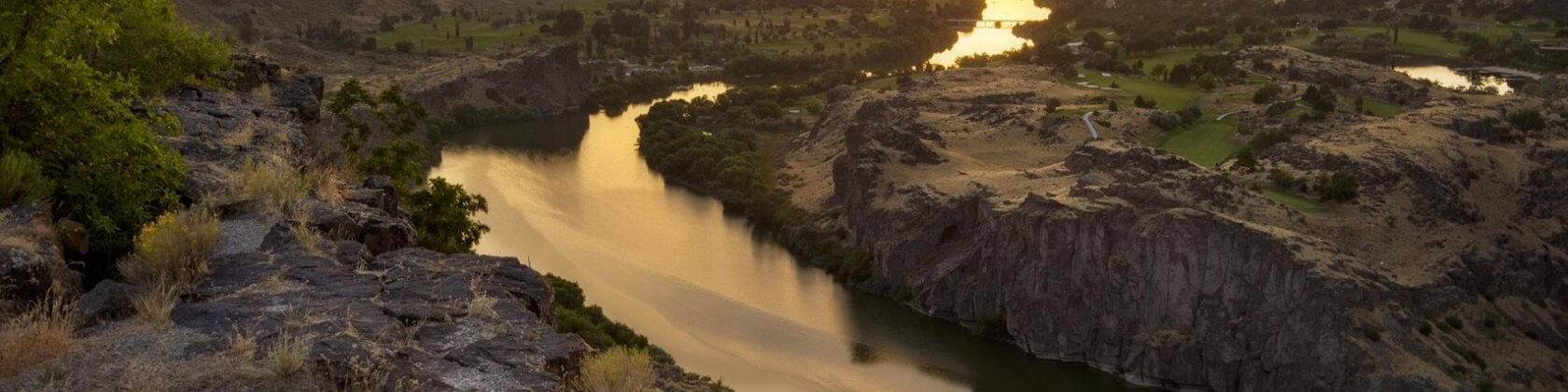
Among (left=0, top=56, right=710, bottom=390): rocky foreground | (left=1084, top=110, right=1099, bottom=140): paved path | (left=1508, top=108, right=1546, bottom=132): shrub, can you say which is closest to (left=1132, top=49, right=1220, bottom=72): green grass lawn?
(left=1084, top=110, right=1099, bottom=140): paved path

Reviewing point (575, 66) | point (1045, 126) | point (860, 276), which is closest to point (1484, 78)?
point (1045, 126)

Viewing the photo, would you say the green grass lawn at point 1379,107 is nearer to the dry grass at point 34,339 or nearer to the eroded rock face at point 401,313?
the eroded rock face at point 401,313

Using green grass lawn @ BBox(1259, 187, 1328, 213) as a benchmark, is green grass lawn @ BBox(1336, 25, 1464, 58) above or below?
below

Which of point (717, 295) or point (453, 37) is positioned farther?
point (453, 37)

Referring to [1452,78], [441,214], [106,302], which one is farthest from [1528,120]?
[106,302]

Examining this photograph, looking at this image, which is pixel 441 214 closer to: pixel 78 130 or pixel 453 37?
pixel 78 130

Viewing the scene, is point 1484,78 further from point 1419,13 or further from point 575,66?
point 575,66

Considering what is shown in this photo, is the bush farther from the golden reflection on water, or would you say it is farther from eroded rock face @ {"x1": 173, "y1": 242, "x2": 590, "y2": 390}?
the golden reflection on water
